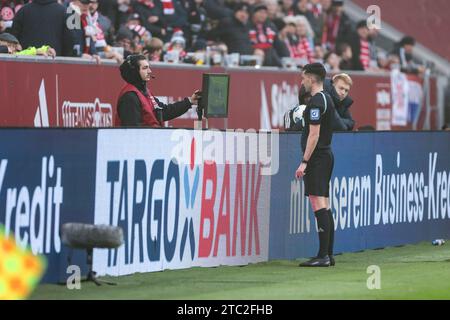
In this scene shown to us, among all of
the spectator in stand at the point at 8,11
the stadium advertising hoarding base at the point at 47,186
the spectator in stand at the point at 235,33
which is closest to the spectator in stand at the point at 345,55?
the spectator in stand at the point at 235,33

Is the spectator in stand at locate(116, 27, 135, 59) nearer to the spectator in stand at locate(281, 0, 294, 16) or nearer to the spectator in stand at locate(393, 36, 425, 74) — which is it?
the spectator in stand at locate(281, 0, 294, 16)

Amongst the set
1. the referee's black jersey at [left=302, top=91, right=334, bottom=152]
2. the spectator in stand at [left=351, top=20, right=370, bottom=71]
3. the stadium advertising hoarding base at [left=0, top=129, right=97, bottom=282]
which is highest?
the spectator in stand at [left=351, top=20, right=370, bottom=71]

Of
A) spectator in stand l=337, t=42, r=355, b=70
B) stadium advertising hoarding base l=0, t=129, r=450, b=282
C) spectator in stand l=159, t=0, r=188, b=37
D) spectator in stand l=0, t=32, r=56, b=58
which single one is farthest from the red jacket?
spectator in stand l=337, t=42, r=355, b=70

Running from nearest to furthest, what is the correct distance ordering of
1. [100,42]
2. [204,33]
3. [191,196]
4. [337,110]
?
1. [191,196]
2. [337,110]
3. [100,42]
4. [204,33]

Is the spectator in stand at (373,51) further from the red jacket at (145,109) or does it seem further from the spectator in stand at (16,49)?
the red jacket at (145,109)

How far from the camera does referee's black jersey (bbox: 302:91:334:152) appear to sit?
1372 cm

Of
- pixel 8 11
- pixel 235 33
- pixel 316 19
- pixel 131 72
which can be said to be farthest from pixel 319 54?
pixel 131 72

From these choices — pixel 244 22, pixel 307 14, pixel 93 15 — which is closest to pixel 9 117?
pixel 93 15

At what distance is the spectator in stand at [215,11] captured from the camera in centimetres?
2328

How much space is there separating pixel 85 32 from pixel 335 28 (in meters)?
10.0

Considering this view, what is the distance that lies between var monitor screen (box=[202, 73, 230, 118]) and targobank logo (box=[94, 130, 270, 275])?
60 centimetres

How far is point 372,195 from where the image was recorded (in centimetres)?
1661

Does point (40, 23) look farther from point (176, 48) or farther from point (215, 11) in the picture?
point (215, 11)

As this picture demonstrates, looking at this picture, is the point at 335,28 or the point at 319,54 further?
the point at 335,28
